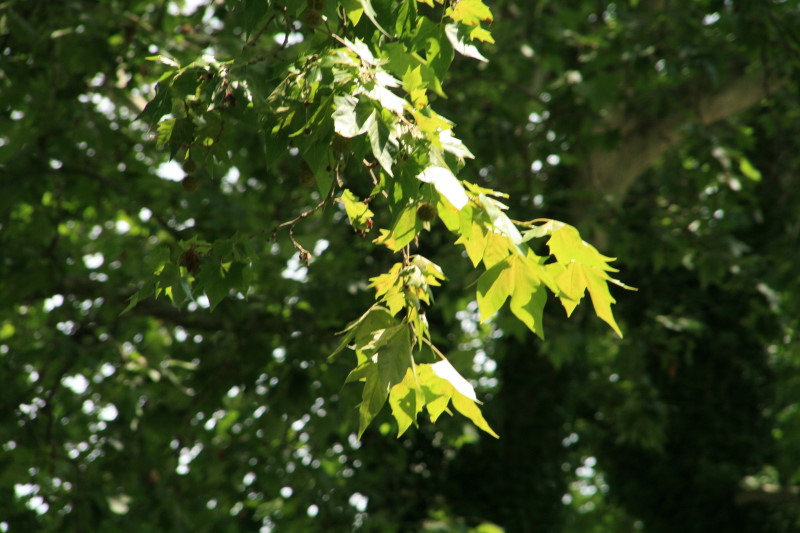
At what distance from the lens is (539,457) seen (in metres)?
7.13

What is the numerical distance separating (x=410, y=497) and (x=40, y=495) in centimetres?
245

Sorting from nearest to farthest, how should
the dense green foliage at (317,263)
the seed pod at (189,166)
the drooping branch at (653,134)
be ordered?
the seed pod at (189,166) → the dense green foliage at (317,263) → the drooping branch at (653,134)

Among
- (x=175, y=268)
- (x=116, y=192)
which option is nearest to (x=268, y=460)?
(x=116, y=192)

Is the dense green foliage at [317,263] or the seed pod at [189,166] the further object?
the dense green foliage at [317,263]

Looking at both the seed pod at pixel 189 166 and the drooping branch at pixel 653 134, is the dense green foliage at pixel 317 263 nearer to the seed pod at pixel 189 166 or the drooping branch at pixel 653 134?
the drooping branch at pixel 653 134

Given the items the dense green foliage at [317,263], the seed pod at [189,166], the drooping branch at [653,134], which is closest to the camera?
the seed pod at [189,166]

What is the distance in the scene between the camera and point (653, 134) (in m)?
6.29

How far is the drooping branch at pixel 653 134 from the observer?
6094 millimetres

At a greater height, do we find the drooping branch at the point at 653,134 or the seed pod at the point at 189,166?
the seed pod at the point at 189,166

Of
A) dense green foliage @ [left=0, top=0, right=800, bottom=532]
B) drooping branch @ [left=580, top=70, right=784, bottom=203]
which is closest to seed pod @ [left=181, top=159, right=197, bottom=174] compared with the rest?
dense green foliage @ [left=0, top=0, right=800, bottom=532]

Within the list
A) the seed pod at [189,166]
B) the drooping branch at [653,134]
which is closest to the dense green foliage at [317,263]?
the drooping branch at [653,134]

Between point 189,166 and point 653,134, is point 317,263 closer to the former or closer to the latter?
point 653,134

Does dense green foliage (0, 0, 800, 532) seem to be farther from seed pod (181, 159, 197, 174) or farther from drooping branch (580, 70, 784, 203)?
seed pod (181, 159, 197, 174)

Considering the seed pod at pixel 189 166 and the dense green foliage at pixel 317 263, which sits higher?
the seed pod at pixel 189 166
